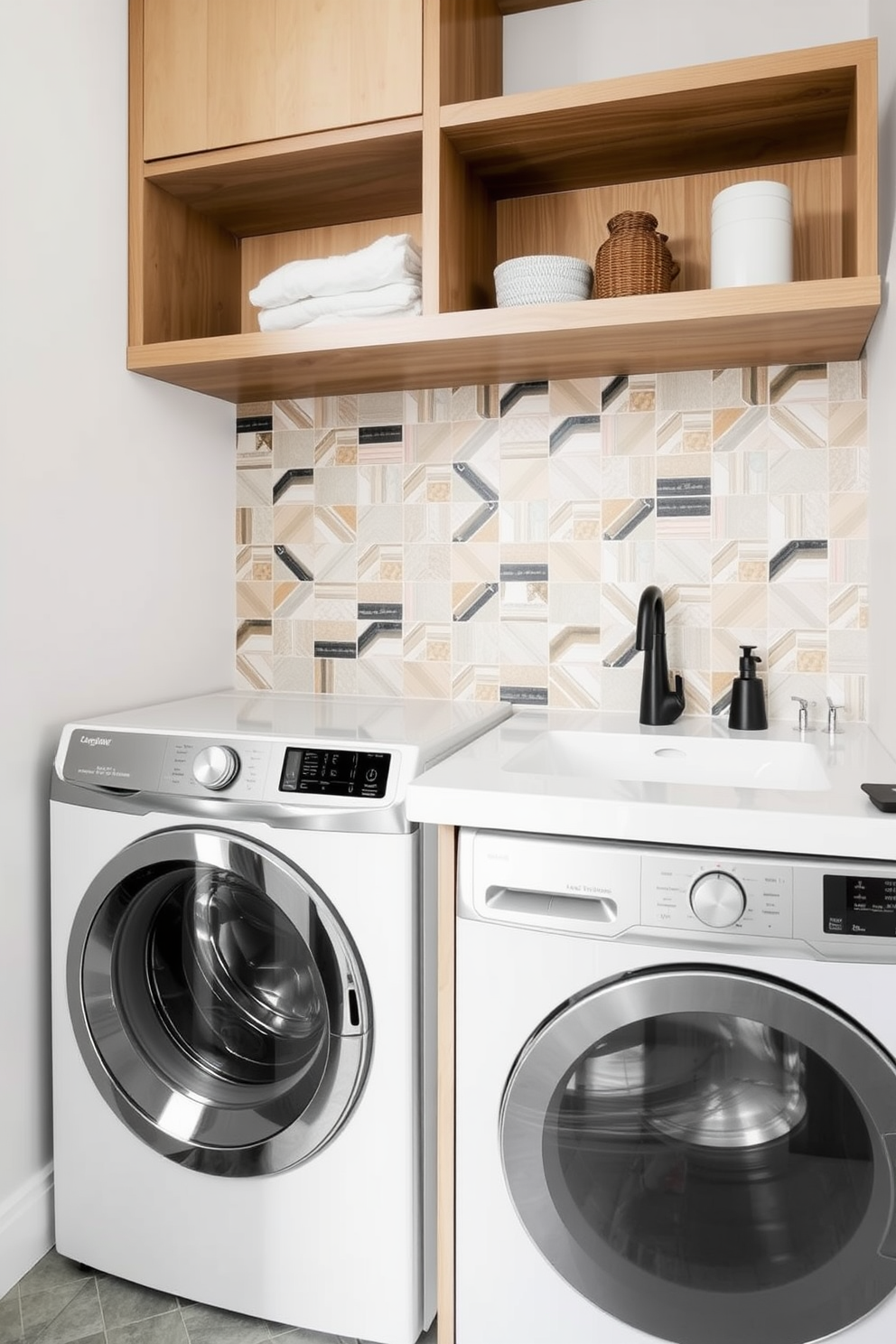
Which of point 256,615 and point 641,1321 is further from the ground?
point 256,615

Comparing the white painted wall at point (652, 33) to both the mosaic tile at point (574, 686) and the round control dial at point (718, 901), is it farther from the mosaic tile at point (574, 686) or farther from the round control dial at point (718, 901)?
the round control dial at point (718, 901)

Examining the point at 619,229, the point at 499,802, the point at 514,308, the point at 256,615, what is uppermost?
the point at 619,229

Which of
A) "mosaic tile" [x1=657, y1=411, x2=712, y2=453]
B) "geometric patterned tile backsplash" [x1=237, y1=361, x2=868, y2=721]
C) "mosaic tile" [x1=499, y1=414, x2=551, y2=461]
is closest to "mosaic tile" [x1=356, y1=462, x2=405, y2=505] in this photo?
"geometric patterned tile backsplash" [x1=237, y1=361, x2=868, y2=721]

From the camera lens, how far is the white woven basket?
1.61 meters

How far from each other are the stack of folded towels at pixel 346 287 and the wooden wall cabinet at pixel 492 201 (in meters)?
0.07

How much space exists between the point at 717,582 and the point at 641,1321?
1289 mm

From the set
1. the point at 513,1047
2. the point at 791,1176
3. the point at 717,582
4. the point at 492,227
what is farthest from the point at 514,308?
the point at 791,1176

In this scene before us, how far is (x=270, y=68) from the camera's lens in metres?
1.71

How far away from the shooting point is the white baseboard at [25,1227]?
5.05 feet

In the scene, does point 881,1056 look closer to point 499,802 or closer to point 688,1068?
point 688,1068

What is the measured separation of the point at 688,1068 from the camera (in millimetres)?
1183

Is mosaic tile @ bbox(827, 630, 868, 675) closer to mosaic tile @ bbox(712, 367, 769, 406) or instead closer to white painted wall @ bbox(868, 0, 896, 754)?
white painted wall @ bbox(868, 0, 896, 754)

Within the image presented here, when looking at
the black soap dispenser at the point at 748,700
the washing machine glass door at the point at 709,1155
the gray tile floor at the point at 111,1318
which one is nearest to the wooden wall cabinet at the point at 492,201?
the black soap dispenser at the point at 748,700

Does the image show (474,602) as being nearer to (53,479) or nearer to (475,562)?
(475,562)
